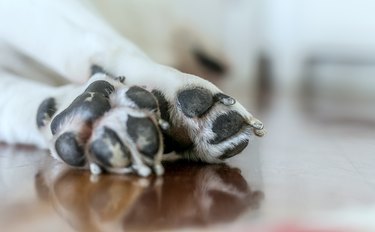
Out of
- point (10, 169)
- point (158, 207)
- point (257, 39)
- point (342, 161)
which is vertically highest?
point (257, 39)

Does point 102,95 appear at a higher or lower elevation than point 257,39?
lower

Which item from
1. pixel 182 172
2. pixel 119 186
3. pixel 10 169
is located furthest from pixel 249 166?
pixel 10 169

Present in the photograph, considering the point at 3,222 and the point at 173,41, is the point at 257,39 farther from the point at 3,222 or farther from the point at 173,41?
the point at 3,222

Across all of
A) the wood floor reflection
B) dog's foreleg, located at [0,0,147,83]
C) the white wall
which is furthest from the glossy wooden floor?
the white wall

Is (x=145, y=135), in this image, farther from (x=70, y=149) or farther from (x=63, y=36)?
(x=63, y=36)

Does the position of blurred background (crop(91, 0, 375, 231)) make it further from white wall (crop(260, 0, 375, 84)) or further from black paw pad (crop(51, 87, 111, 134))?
black paw pad (crop(51, 87, 111, 134))

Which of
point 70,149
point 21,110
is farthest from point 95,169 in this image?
point 21,110
